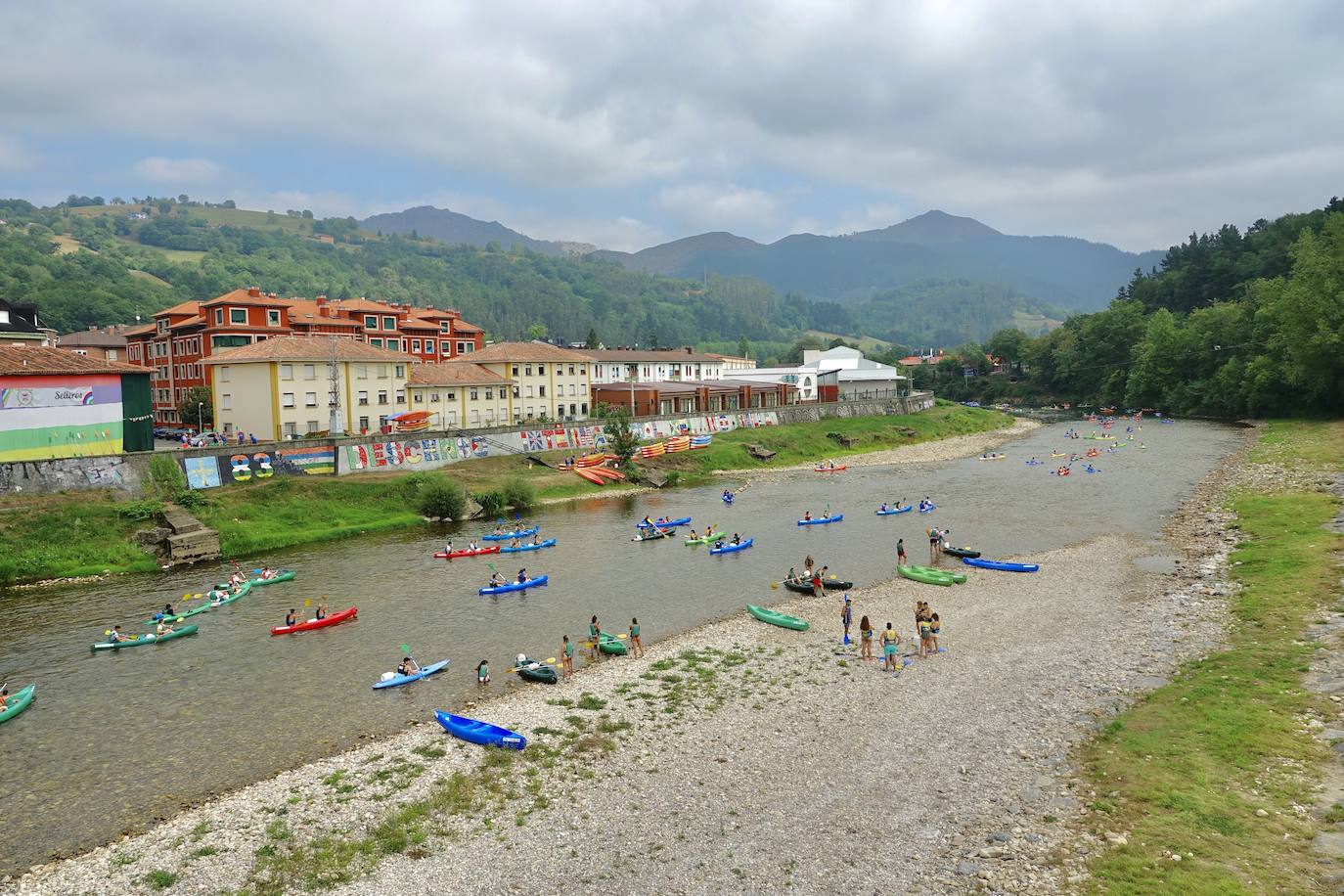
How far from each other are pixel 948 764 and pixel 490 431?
2711 inches

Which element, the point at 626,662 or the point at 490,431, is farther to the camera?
the point at 490,431

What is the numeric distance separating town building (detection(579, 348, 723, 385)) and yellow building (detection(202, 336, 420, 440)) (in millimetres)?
49507

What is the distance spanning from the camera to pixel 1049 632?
1527 inches

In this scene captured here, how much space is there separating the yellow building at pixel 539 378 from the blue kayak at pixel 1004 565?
5840 centimetres

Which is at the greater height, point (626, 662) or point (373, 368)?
point (373, 368)

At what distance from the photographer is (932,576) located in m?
49.6

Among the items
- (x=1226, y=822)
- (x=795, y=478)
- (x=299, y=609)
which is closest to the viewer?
(x=1226, y=822)

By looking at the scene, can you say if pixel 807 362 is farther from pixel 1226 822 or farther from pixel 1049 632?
pixel 1226 822

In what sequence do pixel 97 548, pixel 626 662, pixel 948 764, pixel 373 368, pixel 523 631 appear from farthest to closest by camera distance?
pixel 373 368
pixel 97 548
pixel 523 631
pixel 626 662
pixel 948 764

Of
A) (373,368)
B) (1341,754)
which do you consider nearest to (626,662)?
(1341,754)

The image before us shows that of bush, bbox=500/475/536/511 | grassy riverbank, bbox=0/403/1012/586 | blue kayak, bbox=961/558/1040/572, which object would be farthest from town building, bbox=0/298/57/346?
blue kayak, bbox=961/558/1040/572

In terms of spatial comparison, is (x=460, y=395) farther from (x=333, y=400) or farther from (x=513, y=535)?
(x=513, y=535)

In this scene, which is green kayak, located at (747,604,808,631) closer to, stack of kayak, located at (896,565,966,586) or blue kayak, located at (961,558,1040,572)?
stack of kayak, located at (896,565,966,586)

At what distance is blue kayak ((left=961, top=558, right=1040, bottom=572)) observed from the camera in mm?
51259
